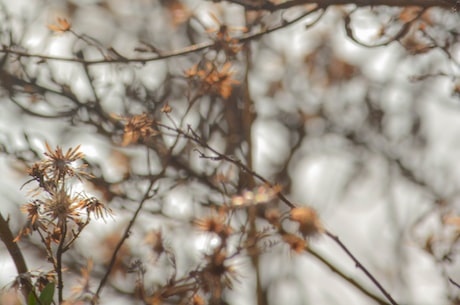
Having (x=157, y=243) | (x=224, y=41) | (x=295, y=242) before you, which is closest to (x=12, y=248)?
(x=157, y=243)

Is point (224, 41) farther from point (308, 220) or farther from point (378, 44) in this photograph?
point (308, 220)

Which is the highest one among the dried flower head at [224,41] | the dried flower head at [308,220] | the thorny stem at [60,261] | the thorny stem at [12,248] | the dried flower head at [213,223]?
the dried flower head at [224,41]

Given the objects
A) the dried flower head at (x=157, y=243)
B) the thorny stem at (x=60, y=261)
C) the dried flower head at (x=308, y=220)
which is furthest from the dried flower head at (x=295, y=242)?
the thorny stem at (x=60, y=261)

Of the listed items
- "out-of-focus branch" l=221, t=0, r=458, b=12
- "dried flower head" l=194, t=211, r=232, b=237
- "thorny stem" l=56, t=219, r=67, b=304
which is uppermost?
"out-of-focus branch" l=221, t=0, r=458, b=12

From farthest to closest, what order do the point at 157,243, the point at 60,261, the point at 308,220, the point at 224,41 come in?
the point at 224,41
the point at 157,243
the point at 308,220
the point at 60,261

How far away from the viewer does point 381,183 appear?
2.89 meters

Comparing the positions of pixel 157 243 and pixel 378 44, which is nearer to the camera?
pixel 157 243

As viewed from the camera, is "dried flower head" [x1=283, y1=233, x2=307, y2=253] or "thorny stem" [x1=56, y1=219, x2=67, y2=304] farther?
"dried flower head" [x1=283, y1=233, x2=307, y2=253]

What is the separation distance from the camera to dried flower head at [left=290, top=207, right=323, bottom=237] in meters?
1.17

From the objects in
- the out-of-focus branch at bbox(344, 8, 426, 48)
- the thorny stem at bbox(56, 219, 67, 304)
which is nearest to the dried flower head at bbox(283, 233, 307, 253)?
the thorny stem at bbox(56, 219, 67, 304)

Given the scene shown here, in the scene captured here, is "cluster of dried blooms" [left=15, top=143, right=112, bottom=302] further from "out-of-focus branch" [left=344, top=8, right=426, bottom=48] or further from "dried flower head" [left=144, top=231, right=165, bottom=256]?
"out-of-focus branch" [left=344, top=8, right=426, bottom=48]

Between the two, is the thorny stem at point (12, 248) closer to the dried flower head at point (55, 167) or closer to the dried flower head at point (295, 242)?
the dried flower head at point (55, 167)

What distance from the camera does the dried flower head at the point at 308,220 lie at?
1.17m

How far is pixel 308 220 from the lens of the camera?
1.17 meters
